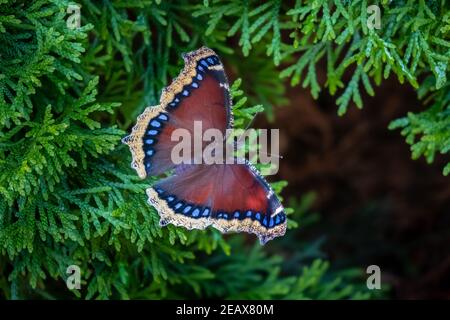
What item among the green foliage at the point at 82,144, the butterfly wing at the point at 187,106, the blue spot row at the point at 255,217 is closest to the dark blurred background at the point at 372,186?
the green foliage at the point at 82,144

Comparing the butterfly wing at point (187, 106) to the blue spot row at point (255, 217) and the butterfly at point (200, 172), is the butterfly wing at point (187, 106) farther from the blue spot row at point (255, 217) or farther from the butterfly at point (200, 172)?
the blue spot row at point (255, 217)

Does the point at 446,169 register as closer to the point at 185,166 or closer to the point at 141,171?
the point at 185,166

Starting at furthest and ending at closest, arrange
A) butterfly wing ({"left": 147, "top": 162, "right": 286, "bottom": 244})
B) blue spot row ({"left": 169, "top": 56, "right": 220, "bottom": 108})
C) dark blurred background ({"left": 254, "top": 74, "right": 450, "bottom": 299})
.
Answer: dark blurred background ({"left": 254, "top": 74, "right": 450, "bottom": 299})
blue spot row ({"left": 169, "top": 56, "right": 220, "bottom": 108})
butterfly wing ({"left": 147, "top": 162, "right": 286, "bottom": 244})

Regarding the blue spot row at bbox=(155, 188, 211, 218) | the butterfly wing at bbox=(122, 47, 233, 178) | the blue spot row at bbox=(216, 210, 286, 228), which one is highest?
the butterfly wing at bbox=(122, 47, 233, 178)

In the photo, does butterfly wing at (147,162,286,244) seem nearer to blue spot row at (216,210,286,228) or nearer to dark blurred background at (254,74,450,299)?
blue spot row at (216,210,286,228)

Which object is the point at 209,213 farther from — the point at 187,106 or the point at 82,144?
the point at 82,144

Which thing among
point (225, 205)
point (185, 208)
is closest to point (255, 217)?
point (225, 205)

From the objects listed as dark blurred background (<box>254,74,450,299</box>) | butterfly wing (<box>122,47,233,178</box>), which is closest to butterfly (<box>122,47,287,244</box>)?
butterfly wing (<box>122,47,233,178</box>)
